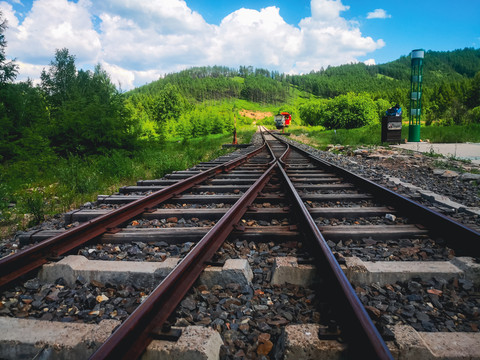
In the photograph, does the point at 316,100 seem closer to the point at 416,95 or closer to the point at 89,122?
the point at 416,95

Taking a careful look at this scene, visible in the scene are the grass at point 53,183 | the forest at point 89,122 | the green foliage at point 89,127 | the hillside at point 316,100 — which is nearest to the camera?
the grass at point 53,183

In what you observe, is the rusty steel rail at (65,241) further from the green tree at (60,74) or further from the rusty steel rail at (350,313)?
the green tree at (60,74)

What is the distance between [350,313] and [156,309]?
0.95 meters

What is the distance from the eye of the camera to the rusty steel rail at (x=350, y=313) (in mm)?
1125

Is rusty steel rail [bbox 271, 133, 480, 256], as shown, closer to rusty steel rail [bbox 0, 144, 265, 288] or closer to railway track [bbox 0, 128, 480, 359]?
railway track [bbox 0, 128, 480, 359]

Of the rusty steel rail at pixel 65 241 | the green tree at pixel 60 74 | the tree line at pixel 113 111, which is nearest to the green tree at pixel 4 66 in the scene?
the tree line at pixel 113 111

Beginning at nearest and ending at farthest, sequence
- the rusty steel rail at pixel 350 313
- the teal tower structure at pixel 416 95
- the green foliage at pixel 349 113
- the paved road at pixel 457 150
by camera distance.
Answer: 1. the rusty steel rail at pixel 350 313
2. the paved road at pixel 457 150
3. the teal tower structure at pixel 416 95
4. the green foliage at pixel 349 113

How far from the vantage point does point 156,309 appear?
1.47m

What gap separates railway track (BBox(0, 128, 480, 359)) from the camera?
138 cm

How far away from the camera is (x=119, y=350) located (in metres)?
1.17

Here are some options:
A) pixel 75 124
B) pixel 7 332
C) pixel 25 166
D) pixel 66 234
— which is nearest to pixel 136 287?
pixel 7 332

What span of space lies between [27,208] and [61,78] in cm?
6118

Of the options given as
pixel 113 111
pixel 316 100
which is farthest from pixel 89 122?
pixel 316 100

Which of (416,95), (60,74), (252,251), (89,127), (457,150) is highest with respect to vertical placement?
Result: (60,74)
